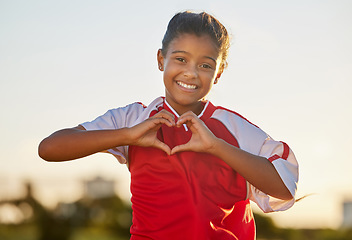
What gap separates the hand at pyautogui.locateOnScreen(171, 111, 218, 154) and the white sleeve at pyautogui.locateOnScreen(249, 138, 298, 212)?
0.39m

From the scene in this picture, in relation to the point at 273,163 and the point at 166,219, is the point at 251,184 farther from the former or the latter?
the point at 166,219

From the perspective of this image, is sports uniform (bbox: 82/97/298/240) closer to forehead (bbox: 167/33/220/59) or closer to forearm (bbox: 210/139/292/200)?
forearm (bbox: 210/139/292/200)

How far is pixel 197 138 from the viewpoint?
2.88m

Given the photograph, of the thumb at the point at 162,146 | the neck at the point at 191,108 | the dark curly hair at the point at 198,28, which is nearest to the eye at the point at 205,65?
the dark curly hair at the point at 198,28

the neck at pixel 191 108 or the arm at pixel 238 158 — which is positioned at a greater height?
the neck at pixel 191 108

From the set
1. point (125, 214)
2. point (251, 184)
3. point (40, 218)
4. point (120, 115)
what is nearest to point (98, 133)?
point (120, 115)

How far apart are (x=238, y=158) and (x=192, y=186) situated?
28 cm

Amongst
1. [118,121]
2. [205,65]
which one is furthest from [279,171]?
[118,121]

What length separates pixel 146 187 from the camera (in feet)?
9.98

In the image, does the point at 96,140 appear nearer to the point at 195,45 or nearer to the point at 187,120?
the point at 187,120

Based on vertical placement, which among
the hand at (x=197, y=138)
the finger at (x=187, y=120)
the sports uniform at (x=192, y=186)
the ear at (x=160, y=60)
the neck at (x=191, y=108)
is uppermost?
the ear at (x=160, y=60)

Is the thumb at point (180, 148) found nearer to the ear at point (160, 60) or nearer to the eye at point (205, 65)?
the eye at point (205, 65)

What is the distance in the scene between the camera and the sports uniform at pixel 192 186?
9.76ft

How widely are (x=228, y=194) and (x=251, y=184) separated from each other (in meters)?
0.13
